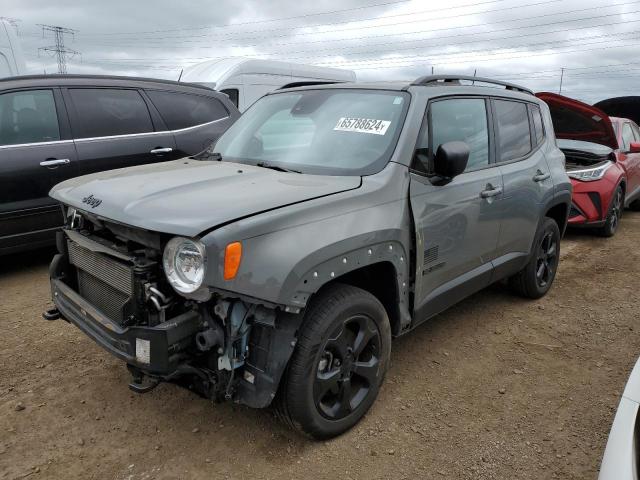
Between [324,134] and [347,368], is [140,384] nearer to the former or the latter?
[347,368]

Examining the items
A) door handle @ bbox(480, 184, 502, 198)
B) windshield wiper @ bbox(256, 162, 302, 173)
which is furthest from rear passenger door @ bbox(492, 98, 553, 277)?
windshield wiper @ bbox(256, 162, 302, 173)

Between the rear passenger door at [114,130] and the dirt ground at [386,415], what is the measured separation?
5.49 feet

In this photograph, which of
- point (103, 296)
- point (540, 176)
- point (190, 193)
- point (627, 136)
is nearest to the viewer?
point (190, 193)

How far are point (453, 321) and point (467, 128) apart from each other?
1.59 m

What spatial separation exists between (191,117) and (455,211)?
3820 millimetres

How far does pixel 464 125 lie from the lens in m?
3.53

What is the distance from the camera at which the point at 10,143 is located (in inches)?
185

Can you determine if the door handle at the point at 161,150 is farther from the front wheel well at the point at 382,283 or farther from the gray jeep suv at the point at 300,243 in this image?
the front wheel well at the point at 382,283

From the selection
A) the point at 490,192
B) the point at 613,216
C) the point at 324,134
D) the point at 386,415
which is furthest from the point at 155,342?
the point at 613,216

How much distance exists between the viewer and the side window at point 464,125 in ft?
10.7

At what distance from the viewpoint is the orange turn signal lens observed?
2113 millimetres

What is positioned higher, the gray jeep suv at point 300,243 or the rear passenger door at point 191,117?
the rear passenger door at point 191,117

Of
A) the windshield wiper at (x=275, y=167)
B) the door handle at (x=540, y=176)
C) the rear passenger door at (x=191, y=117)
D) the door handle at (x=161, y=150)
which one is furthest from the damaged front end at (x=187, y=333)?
the rear passenger door at (x=191, y=117)

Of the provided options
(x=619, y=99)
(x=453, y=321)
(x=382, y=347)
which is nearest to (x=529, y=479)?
(x=382, y=347)
